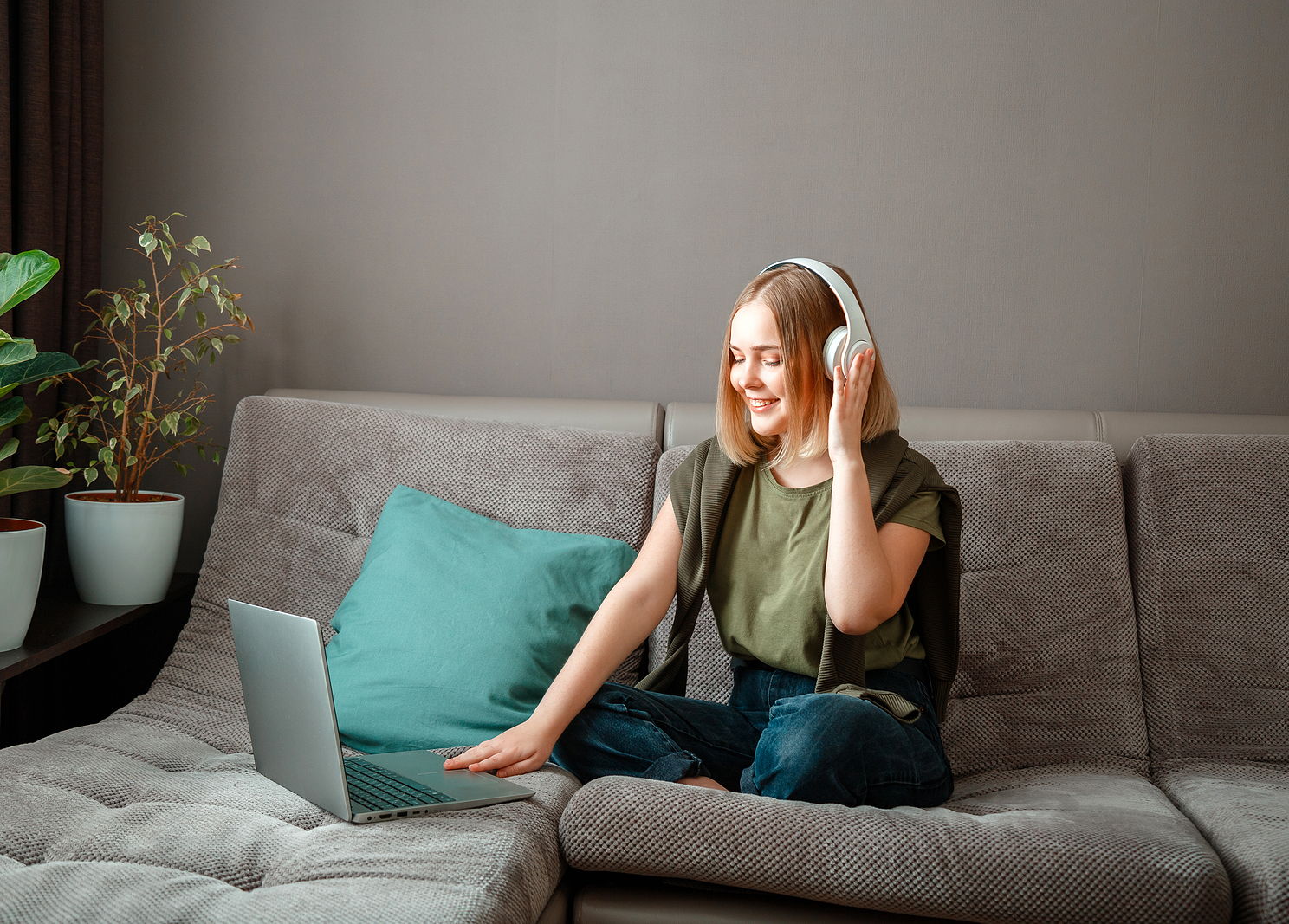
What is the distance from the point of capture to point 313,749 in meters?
1.19

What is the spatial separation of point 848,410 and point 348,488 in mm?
957

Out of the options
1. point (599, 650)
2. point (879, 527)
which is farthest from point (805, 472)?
point (599, 650)

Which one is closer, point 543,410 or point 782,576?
point 782,576

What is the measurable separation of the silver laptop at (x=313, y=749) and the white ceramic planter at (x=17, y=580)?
0.50 meters

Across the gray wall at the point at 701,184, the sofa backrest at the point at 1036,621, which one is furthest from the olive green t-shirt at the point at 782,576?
the gray wall at the point at 701,184

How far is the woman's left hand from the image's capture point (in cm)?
140

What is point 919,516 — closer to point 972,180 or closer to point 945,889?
point 945,889

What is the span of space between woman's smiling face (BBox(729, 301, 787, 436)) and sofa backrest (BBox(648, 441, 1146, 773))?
1.33ft

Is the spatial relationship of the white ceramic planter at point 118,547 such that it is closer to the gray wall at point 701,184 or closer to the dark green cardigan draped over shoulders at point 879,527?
the gray wall at point 701,184

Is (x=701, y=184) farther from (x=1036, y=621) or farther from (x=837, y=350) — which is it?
(x=1036, y=621)

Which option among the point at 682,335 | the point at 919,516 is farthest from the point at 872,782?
the point at 682,335

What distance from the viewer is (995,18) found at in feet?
6.89

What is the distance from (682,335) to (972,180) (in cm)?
66

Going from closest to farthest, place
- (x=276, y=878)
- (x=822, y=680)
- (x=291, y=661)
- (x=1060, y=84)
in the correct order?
1. (x=276, y=878)
2. (x=291, y=661)
3. (x=822, y=680)
4. (x=1060, y=84)
